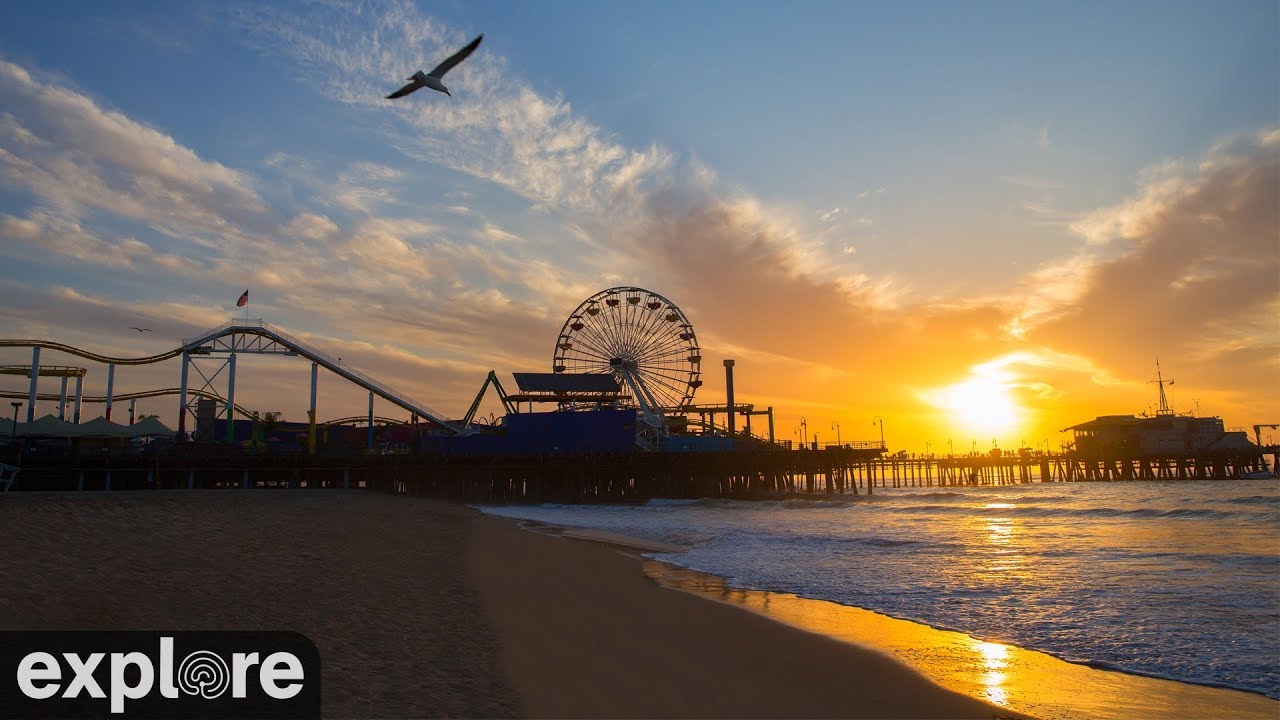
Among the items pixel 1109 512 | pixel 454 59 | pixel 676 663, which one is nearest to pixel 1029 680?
pixel 676 663

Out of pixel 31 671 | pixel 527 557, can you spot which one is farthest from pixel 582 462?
pixel 31 671

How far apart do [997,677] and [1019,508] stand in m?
42.4

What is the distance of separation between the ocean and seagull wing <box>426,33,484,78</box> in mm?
14857

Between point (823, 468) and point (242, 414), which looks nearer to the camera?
point (823, 468)

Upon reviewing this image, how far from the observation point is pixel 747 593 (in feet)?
45.5

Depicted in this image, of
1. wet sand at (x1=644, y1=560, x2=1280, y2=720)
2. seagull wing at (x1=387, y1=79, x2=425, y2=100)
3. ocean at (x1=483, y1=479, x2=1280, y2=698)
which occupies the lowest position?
ocean at (x1=483, y1=479, x2=1280, y2=698)

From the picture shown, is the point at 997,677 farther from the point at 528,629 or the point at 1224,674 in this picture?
the point at 528,629

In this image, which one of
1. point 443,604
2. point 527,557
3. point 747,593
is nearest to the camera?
point 443,604

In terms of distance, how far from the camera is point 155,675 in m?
5.84

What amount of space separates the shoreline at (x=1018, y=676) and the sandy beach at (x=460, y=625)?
481mm

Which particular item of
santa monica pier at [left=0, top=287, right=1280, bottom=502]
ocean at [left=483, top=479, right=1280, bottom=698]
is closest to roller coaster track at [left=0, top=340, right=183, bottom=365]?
santa monica pier at [left=0, top=287, right=1280, bottom=502]

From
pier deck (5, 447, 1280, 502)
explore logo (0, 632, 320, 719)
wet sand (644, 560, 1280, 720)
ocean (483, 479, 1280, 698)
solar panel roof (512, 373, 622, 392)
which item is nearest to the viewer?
explore logo (0, 632, 320, 719)

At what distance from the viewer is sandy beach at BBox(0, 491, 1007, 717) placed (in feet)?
21.1

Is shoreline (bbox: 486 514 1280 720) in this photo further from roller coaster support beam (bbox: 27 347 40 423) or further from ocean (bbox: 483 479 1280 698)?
roller coaster support beam (bbox: 27 347 40 423)
